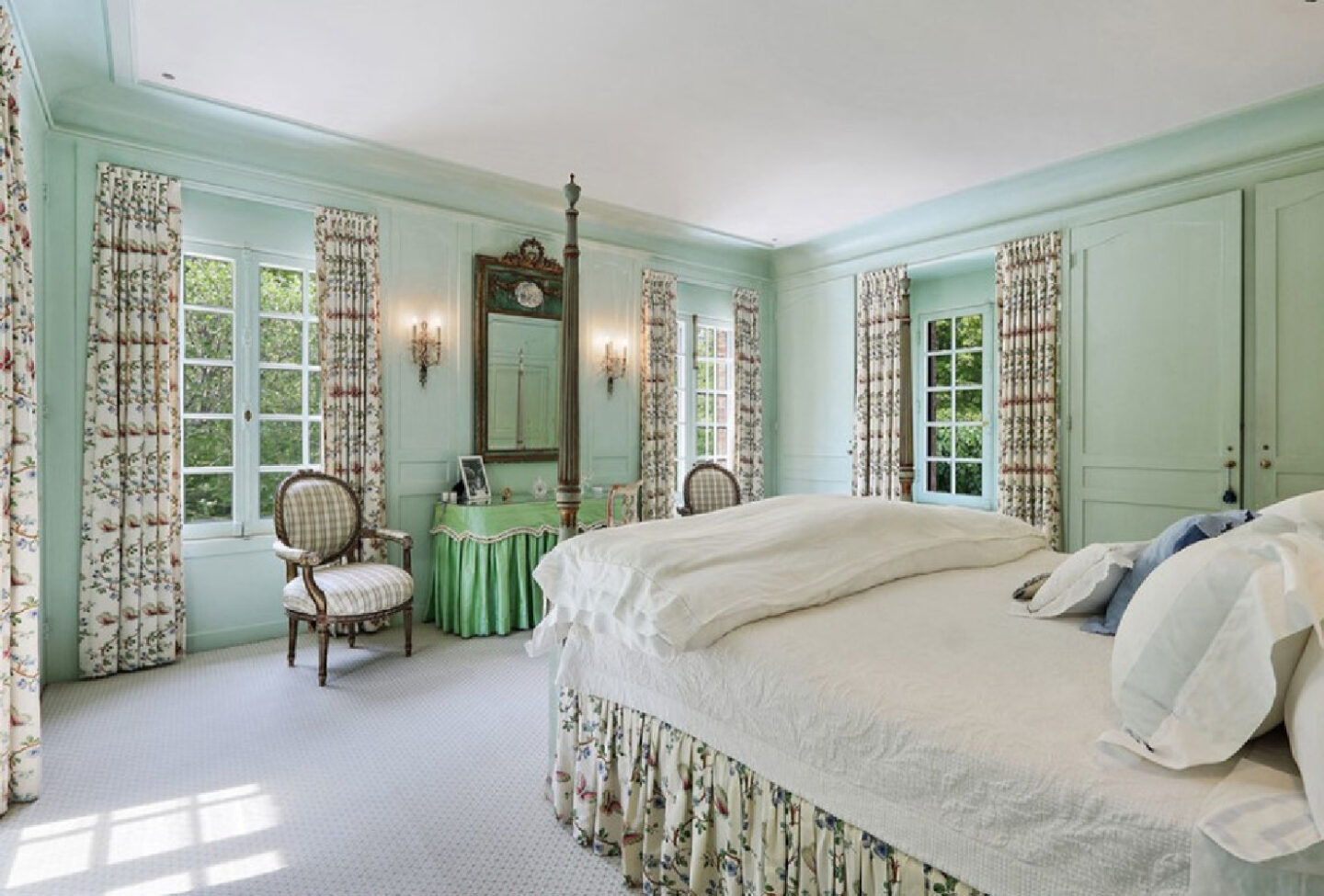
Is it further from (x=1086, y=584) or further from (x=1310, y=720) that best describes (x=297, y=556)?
(x=1310, y=720)

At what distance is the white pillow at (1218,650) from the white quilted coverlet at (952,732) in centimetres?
6

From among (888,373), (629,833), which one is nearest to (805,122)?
(888,373)

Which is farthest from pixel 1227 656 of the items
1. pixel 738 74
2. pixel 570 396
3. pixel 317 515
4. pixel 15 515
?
pixel 317 515

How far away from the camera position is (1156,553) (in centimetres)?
171

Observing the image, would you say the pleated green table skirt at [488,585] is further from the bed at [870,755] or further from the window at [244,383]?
the bed at [870,755]

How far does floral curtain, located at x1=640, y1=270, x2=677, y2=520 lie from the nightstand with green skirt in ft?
4.23

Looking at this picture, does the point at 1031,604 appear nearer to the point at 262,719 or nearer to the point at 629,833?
the point at 629,833

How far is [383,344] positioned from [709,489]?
2549 mm

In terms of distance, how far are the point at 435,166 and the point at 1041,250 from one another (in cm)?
393

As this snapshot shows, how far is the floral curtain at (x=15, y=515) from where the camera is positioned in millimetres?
2197

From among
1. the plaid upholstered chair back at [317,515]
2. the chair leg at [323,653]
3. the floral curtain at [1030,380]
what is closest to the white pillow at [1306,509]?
the floral curtain at [1030,380]

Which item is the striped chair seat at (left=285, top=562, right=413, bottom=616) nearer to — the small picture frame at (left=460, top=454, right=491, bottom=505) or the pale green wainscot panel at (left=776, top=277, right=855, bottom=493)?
the small picture frame at (left=460, top=454, right=491, bottom=505)

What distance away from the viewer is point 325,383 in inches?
162

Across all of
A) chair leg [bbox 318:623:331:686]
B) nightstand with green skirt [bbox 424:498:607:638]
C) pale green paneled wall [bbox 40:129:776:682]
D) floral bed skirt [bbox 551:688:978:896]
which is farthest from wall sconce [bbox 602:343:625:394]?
floral bed skirt [bbox 551:688:978:896]
